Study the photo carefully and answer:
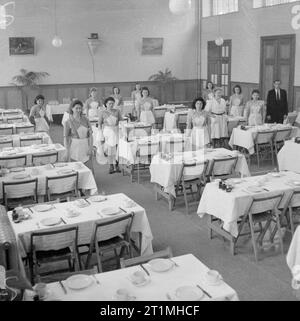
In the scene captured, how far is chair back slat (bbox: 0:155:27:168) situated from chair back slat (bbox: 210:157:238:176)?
335 centimetres

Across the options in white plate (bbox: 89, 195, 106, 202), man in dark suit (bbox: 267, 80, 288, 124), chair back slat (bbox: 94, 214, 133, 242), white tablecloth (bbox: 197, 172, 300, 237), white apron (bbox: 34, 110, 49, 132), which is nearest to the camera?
chair back slat (bbox: 94, 214, 133, 242)

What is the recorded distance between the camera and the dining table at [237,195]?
6359 mm

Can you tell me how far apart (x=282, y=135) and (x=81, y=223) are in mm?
7030

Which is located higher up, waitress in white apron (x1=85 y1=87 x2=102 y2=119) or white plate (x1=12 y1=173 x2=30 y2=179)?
waitress in white apron (x1=85 y1=87 x2=102 y2=119)

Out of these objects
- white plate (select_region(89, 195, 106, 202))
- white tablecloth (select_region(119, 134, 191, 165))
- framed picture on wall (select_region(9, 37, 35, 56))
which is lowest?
white plate (select_region(89, 195, 106, 202))

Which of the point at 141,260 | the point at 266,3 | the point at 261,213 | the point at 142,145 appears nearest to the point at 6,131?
the point at 142,145

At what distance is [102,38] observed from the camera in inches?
746

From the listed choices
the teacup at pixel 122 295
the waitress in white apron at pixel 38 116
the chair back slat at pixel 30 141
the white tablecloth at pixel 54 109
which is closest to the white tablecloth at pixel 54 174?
the chair back slat at pixel 30 141

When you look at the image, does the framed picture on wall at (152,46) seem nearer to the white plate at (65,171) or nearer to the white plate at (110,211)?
the white plate at (65,171)

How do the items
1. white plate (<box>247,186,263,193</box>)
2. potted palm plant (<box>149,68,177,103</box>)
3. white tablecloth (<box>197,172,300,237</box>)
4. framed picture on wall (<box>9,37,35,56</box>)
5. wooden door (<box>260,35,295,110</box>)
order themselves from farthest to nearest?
potted palm plant (<box>149,68,177,103</box>) < framed picture on wall (<box>9,37,35,56</box>) < wooden door (<box>260,35,295,110</box>) < white plate (<box>247,186,263,193</box>) < white tablecloth (<box>197,172,300,237</box>)

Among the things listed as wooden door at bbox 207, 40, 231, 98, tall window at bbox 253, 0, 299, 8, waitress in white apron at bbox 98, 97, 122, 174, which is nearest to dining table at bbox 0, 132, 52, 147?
waitress in white apron at bbox 98, 97, 122, 174

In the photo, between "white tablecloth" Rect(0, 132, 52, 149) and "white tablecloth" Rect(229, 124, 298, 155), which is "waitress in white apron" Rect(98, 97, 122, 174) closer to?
"white tablecloth" Rect(0, 132, 52, 149)

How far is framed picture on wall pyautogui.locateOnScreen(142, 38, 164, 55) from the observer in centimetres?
1948
